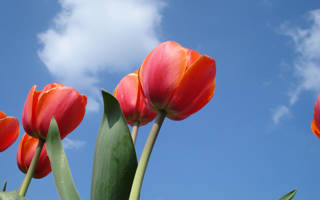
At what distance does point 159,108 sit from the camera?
0.98m

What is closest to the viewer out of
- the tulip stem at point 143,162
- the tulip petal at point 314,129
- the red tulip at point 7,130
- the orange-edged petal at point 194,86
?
the tulip stem at point 143,162

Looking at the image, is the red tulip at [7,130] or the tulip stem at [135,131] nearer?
the tulip stem at [135,131]

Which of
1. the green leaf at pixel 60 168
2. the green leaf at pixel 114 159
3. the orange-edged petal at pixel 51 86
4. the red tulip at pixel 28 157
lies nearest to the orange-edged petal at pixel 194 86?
the green leaf at pixel 114 159

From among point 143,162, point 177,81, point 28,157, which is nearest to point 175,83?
point 177,81

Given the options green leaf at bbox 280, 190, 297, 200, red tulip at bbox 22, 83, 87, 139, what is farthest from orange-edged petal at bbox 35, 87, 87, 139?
green leaf at bbox 280, 190, 297, 200

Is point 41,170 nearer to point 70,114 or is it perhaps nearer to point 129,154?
point 70,114

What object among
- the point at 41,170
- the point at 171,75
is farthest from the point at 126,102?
the point at 41,170

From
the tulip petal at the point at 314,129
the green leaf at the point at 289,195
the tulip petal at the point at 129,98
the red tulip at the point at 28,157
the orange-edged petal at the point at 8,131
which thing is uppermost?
the tulip petal at the point at 314,129

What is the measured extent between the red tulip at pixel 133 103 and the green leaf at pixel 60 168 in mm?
278

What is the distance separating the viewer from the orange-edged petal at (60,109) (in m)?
1.11

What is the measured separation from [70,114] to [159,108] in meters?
0.30

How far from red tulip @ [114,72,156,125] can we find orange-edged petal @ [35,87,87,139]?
0.14m

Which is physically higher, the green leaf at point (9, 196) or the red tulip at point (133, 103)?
the red tulip at point (133, 103)

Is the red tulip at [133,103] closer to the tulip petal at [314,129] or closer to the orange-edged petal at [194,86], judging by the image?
the orange-edged petal at [194,86]
